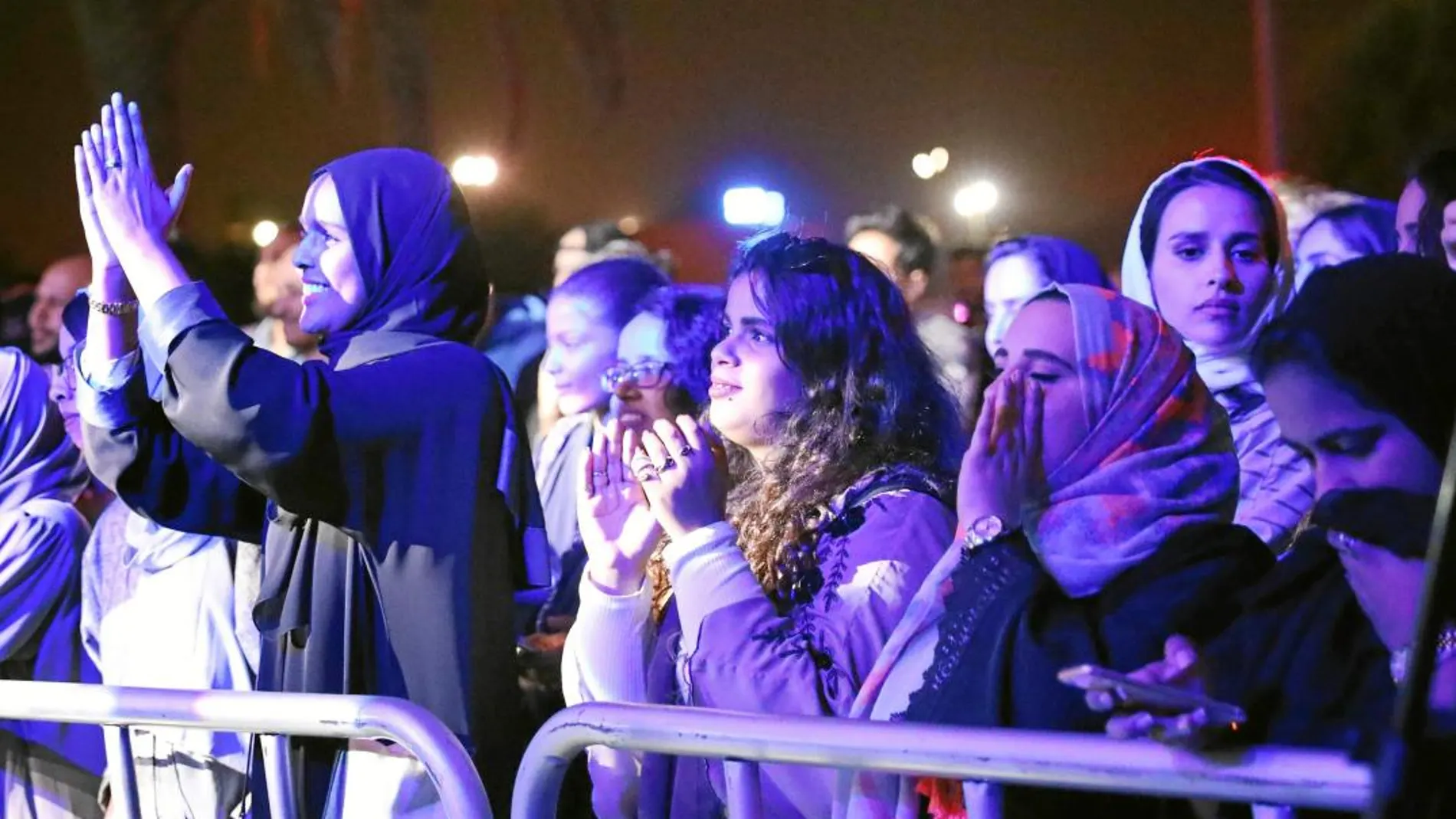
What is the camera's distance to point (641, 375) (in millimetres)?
2518

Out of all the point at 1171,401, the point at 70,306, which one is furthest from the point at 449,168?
the point at 1171,401

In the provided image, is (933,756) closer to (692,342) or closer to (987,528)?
(987,528)

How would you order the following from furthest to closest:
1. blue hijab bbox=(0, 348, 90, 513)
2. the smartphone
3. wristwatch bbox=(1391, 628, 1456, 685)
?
blue hijab bbox=(0, 348, 90, 513) → wristwatch bbox=(1391, 628, 1456, 685) → the smartphone

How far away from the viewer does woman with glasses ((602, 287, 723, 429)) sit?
8.10 ft

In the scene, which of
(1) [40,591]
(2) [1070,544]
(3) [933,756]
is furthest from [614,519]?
(1) [40,591]

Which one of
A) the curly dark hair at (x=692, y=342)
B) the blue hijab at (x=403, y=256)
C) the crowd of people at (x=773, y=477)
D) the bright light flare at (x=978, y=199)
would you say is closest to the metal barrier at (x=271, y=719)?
the crowd of people at (x=773, y=477)

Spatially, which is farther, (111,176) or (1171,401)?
(111,176)

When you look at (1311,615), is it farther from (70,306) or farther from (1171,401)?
(70,306)

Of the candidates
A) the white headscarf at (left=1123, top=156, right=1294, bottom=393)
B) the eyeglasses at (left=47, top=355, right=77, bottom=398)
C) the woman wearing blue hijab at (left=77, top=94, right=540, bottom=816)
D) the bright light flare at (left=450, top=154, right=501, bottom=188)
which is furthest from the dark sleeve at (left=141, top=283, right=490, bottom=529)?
the white headscarf at (left=1123, top=156, right=1294, bottom=393)

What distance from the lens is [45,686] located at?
2119 millimetres

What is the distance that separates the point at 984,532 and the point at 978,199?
729 mm

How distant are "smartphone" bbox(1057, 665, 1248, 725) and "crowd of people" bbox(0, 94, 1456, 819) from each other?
0.04 ft

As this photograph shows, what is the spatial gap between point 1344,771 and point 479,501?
1458mm

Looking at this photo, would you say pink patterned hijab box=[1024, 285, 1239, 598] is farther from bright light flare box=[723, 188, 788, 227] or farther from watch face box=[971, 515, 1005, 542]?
bright light flare box=[723, 188, 788, 227]
